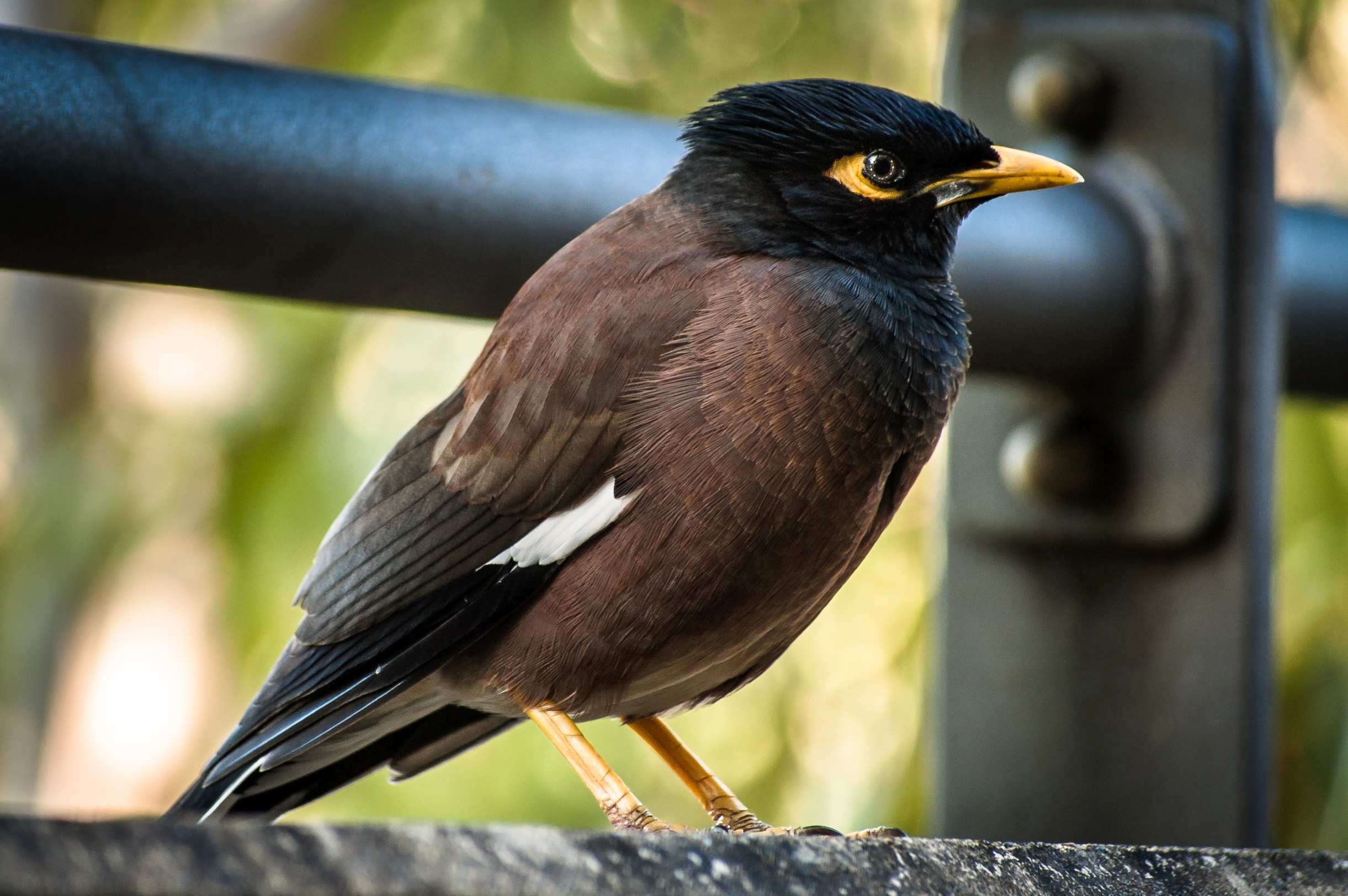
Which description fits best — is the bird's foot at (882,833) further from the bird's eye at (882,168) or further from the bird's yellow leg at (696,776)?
the bird's eye at (882,168)

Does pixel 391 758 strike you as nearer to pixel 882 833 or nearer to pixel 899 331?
pixel 882 833

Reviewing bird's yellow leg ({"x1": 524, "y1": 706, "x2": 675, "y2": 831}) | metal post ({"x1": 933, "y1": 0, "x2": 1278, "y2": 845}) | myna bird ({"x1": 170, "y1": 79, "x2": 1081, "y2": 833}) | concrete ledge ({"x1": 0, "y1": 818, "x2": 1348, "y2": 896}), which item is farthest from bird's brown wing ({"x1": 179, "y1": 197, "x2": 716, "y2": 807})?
metal post ({"x1": 933, "y1": 0, "x2": 1278, "y2": 845})

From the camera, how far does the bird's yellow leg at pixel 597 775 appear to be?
6.07ft

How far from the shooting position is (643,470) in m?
1.85

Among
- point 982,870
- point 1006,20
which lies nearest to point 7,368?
point 1006,20

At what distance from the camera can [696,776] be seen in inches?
83.8

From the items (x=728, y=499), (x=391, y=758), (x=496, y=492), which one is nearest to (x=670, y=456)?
(x=728, y=499)

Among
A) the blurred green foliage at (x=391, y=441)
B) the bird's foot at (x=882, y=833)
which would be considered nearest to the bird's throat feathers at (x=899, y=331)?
the bird's foot at (x=882, y=833)

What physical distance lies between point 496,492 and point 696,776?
511 mm

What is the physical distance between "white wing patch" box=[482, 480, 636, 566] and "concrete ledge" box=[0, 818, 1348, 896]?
0.56 m

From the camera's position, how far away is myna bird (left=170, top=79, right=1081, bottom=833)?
5.93 feet

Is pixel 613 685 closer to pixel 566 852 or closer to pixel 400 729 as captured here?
pixel 400 729

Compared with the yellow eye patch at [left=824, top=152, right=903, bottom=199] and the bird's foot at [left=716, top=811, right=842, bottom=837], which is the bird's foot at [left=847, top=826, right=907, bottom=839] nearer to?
the bird's foot at [left=716, top=811, right=842, bottom=837]

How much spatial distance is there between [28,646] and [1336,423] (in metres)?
5.67
